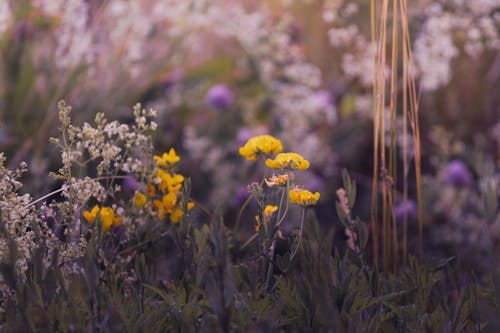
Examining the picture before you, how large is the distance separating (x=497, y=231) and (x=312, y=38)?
1.58 m

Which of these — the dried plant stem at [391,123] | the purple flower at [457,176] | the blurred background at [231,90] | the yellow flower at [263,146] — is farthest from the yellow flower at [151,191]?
the purple flower at [457,176]

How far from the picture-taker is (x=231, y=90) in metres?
3.17

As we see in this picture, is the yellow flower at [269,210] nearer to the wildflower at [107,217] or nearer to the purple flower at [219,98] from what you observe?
the wildflower at [107,217]

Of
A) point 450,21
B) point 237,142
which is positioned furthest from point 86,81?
point 450,21

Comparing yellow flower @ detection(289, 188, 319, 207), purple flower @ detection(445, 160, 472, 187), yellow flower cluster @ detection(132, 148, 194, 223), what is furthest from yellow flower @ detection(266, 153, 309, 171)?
purple flower @ detection(445, 160, 472, 187)

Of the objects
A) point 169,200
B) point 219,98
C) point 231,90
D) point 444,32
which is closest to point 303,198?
point 169,200

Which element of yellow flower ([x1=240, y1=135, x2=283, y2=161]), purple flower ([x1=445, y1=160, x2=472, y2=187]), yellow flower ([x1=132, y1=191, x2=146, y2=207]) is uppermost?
yellow flower ([x1=240, y1=135, x2=283, y2=161])

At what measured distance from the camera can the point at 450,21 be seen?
2.48 metres

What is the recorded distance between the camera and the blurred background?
8.36 ft

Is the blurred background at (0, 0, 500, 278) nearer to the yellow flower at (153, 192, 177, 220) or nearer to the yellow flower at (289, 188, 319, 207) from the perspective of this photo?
the yellow flower at (153, 192, 177, 220)

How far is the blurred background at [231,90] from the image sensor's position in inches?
100

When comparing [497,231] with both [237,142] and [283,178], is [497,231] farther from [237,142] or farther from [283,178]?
[283,178]

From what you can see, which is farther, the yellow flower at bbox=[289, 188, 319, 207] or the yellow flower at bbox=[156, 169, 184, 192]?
the yellow flower at bbox=[156, 169, 184, 192]

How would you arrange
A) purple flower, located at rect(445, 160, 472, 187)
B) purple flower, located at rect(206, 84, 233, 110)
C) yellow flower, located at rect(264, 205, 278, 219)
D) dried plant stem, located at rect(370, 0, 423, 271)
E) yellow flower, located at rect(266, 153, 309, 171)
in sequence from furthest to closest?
purple flower, located at rect(206, 84, 233, 110) < purple flower, located at rect(445, 160, 472, 187) < dried plant stem, located at rect(370, 0, 423, 271) < yellow flower, located at rect(266, 153, 309, 171) < yellow flower, located at rect(264, 205, 278, 219)
